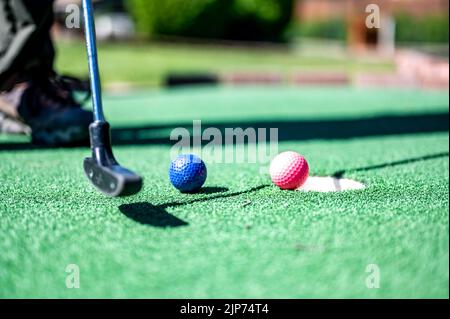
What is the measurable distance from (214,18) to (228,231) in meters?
20.0

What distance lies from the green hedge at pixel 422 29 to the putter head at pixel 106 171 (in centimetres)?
2812

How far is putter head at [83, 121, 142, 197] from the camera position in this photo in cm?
219

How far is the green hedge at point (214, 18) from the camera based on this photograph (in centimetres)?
2125

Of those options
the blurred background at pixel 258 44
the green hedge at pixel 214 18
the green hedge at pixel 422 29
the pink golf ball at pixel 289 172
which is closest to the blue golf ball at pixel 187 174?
the pink golf ball at pixel 289 172

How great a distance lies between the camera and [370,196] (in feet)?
9.58

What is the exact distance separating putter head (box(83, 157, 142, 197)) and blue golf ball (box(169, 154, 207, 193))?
0.62 m

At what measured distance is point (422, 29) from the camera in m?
28.1

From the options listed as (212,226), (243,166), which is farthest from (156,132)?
(212,226)

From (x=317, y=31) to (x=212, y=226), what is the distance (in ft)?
99.3
